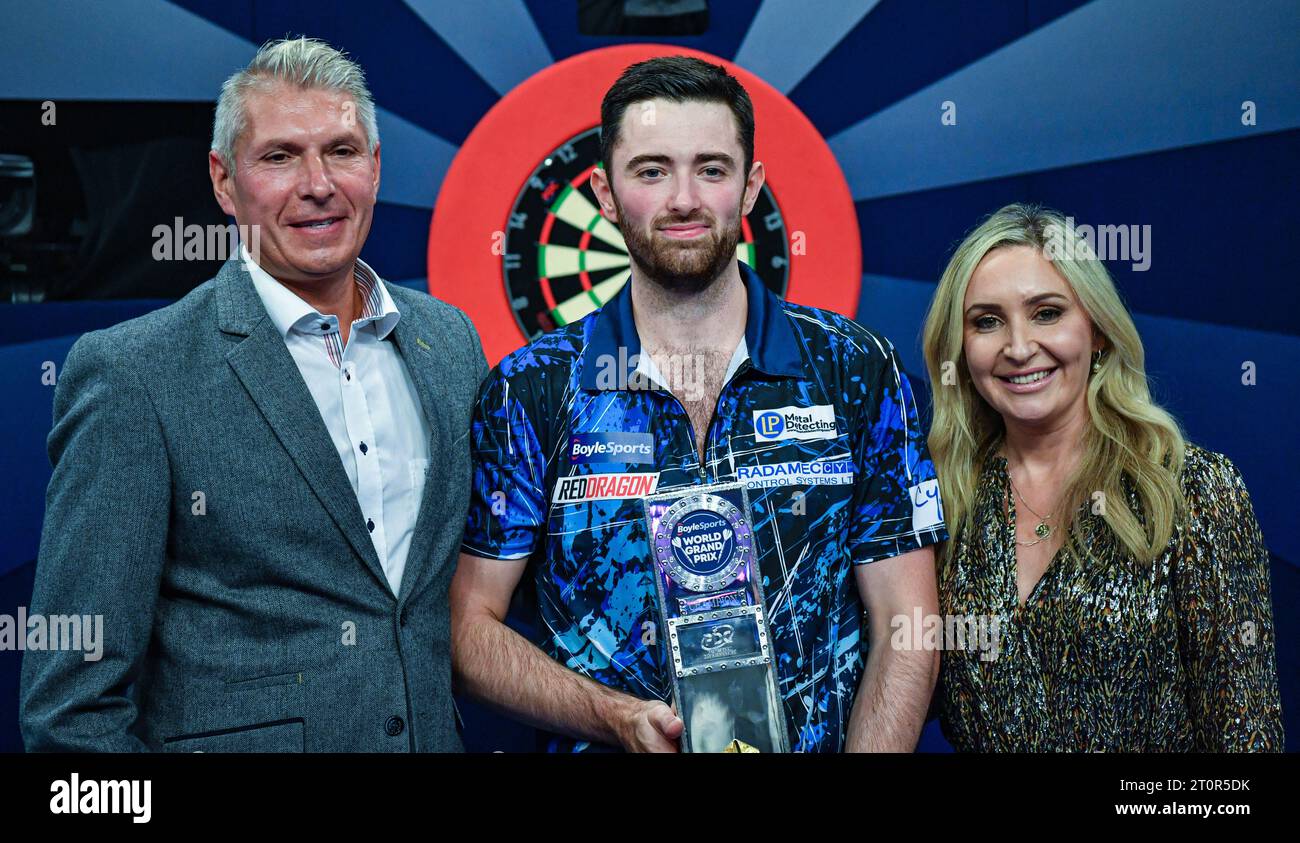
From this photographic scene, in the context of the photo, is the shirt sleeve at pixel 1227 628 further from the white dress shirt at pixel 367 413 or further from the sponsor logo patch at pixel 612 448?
the white dress shirt at pixel 367 413

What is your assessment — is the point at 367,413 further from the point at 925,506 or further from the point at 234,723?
the point at 925,506

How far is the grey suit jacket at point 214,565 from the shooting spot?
1.96 meters

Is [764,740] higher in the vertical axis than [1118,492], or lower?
lower

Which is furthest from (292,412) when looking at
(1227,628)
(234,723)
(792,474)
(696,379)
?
(1227,628)

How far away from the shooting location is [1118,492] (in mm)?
2445

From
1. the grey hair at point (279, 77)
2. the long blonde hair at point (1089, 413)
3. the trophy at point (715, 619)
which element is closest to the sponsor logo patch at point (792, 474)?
the trophy at point (715, 619)

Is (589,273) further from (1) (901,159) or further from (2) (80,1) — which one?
(2) (80,1)

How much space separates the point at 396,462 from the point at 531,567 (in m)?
0.40

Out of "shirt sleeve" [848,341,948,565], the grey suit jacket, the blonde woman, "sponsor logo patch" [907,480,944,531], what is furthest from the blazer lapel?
the blonde woman

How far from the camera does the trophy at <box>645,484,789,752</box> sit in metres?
2.05

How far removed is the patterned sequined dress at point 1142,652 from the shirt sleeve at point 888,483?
0.25m

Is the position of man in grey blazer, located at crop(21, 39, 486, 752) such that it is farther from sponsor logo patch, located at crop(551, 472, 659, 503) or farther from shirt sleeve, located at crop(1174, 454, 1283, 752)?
shirt sleeve, located at crop(1174, 454, 1283, 752)

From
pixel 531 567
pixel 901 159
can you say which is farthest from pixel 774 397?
pixel 901 159

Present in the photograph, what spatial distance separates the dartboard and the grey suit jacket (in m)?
1.07
